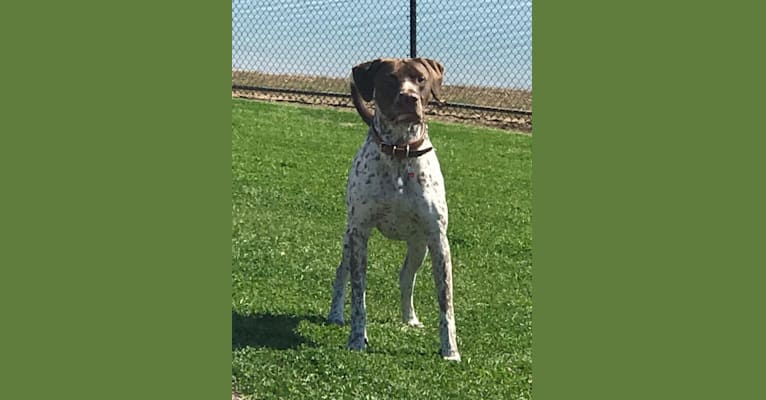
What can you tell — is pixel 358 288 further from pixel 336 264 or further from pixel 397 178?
pixel 336 264

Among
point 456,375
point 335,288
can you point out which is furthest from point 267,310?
point 456,375

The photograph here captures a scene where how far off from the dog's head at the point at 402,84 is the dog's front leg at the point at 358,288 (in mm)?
576

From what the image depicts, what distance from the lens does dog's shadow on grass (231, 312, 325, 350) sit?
165 inches

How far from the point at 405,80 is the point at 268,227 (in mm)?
2292

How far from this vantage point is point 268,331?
4371 millimetres

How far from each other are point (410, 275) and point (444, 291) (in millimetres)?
401

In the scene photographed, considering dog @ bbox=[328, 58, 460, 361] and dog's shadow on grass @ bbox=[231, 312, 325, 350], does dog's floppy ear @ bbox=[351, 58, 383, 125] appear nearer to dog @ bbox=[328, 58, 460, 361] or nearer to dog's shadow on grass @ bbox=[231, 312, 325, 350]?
dog @ bbox=[328, 58, 460, 361]

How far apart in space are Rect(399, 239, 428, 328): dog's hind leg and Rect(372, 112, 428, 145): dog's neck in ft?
1.82

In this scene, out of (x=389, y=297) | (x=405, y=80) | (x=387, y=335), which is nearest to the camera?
(x=405, y=80)

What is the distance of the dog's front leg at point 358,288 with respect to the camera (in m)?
4.11


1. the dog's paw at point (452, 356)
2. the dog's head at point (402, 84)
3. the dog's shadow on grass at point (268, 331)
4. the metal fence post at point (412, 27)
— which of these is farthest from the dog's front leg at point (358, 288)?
the metal fence post at point (412, 27)

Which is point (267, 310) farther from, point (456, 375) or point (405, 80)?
point (405, 80)

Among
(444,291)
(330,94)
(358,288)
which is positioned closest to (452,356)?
(444,291)

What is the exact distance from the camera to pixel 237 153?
6824 mm
